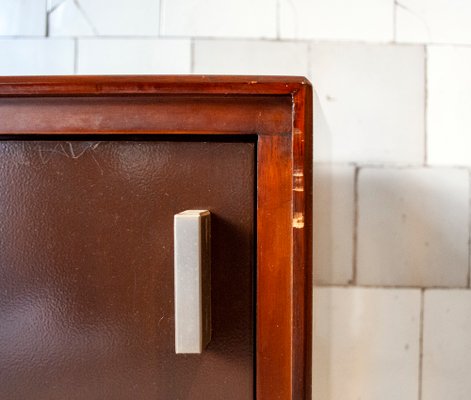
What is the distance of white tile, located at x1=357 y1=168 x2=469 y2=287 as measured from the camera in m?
0.90

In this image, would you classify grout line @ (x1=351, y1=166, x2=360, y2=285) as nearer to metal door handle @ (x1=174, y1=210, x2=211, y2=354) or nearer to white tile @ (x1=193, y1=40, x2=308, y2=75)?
white tile @ (x1=193, y1=40, x2=308, y2=75)

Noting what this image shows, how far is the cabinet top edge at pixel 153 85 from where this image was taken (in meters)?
0.46

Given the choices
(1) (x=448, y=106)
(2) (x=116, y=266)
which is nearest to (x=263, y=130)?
(2) (x=116, y=266)

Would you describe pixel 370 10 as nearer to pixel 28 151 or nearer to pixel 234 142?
pixel 234 142

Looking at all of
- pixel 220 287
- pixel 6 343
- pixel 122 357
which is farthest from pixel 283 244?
pixel 6 343

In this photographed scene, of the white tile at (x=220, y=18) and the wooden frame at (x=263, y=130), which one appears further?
the white tile at (x=220, y=18)

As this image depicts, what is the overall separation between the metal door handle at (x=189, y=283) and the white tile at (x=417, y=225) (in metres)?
0.55

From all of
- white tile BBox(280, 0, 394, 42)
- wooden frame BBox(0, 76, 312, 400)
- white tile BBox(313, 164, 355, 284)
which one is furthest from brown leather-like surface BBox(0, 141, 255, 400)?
white tile BBox(280, 0, 394, 42)

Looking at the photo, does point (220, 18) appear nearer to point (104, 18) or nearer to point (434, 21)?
point (104, 18)

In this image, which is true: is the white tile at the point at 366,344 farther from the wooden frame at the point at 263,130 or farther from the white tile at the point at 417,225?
the wooden frame at the point at 263,130

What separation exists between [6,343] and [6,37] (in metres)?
0.72

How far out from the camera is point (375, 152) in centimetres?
90

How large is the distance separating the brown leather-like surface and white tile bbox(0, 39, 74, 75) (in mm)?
483

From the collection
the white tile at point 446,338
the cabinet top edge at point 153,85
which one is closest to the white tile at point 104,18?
the cabinet top edge at point 153,85
